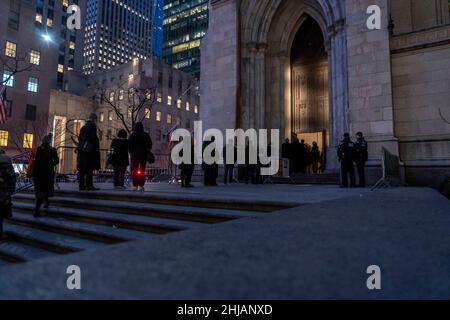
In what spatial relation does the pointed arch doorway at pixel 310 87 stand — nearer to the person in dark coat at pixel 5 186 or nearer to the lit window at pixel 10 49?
the person in dark coat at pixel 5 186

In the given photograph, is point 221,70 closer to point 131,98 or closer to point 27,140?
point 131,98

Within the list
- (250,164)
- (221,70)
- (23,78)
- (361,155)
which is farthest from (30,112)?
(361,155)

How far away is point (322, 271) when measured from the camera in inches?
70.7

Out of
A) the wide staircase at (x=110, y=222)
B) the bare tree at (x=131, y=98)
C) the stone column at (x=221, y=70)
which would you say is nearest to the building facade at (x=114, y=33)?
the bare tree at (x=131, y=98)

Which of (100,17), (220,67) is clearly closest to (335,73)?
(220,67)

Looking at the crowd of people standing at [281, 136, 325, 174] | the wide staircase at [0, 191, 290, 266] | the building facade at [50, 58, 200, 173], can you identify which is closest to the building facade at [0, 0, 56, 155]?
the building facade at [50, 58, 200, 173]

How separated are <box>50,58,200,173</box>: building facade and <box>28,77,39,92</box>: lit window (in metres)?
7.09

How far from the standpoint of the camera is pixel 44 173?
24.2ft

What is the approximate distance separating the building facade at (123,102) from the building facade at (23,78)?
5.52 metres

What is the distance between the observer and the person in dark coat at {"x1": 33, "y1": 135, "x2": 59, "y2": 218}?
285 inches

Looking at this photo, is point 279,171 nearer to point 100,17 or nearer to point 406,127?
point 406,127

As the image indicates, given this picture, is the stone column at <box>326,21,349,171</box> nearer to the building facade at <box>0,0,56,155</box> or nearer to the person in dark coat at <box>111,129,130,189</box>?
the person in dark coat at <box>111,129,130,189</box>
